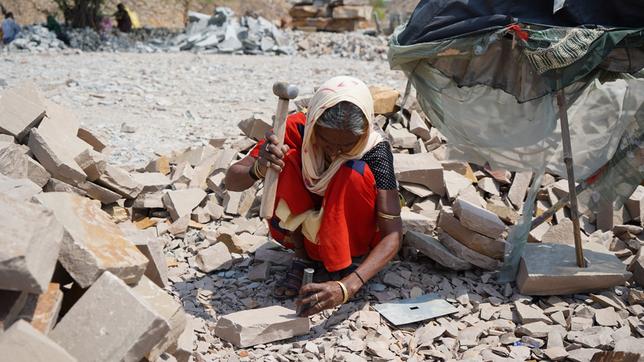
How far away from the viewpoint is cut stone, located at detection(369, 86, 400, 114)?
4.82 m

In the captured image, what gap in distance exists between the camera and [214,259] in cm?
362

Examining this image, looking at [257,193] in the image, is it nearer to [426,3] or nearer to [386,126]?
[386,126]

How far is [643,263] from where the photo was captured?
3436mm

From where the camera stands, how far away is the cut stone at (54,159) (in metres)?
3.55

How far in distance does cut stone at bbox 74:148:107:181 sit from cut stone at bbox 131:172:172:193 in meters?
0.40

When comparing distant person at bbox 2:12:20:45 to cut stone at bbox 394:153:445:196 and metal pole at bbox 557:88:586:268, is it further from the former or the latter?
metal pole at bbox 557:88:586:268

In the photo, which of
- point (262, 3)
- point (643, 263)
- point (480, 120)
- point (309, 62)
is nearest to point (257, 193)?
point (480, 120)

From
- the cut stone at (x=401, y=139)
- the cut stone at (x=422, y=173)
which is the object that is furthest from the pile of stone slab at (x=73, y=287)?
the cut stone at (x=401, y=139)

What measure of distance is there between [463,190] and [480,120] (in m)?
0.73

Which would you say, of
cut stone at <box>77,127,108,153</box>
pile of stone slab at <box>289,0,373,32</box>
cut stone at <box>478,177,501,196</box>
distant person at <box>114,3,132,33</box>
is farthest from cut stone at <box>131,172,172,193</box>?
distant person at <box>114,3,132,33</box>

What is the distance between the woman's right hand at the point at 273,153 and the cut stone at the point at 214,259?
3.25ft

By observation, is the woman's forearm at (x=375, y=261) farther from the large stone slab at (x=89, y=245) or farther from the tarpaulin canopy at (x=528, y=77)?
the large stone slab at (x=89, y=245)

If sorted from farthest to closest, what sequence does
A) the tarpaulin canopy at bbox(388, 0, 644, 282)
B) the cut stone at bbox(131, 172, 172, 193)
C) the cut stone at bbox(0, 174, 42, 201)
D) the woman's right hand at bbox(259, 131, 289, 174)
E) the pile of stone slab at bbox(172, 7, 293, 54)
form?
the pile of stone slab at bbox(172, 7, 293, 54) < the cut stone at bbox(131, 172, 172, 193) < the tarpaulin canopy at bbox(388, 0, 644, 282) < the woman's right hand at bbox(259, 131, 289, 174) < the cut stone at bbox(0, 174, 42, 201)

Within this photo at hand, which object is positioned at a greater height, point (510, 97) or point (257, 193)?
point (510, 97)
